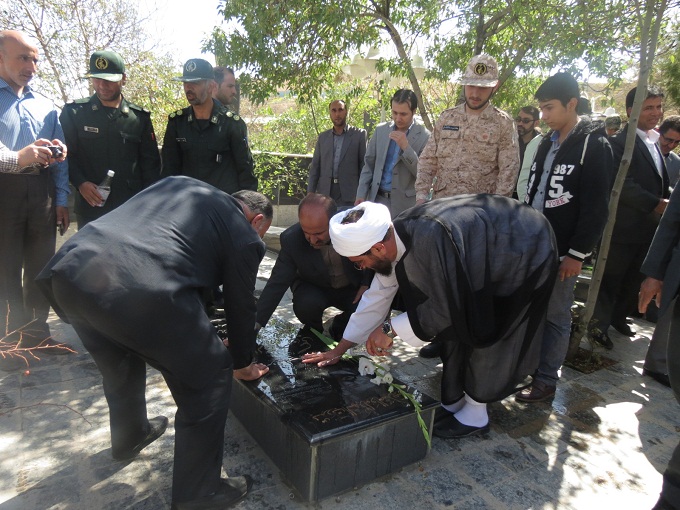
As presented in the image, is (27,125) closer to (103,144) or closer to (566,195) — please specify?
(103,144)

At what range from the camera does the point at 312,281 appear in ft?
12.1

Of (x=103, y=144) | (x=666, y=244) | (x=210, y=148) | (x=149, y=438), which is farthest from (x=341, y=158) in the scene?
Result: (x=149, y=438)

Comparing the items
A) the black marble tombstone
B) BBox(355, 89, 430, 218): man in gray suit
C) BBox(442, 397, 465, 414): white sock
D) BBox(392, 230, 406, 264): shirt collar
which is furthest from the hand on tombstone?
BBox(355, 89, 430, 218): man in gray suit

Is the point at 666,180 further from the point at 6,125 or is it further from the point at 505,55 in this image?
the point at 6,125

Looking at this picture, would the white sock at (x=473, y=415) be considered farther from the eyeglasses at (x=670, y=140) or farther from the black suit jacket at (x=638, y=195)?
the eyeglasses at (x=670, y=140)

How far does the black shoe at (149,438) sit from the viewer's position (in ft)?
7.80

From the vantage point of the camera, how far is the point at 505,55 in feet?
19.3

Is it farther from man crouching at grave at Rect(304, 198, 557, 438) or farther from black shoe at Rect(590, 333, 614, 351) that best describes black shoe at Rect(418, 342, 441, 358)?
black shoe at Rect(590, 333, 614, 351)

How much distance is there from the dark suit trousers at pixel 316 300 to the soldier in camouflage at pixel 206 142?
1.19 metres

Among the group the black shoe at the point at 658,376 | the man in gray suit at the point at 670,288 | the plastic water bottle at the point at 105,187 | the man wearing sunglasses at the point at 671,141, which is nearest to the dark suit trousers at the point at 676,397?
the man in gray suit at the point at 670,288

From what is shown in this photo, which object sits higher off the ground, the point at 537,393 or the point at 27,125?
the point at 27,125

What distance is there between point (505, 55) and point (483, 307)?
180 inches

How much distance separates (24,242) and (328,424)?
106 inches

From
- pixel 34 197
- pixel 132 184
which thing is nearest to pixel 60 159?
pixel 34 197
